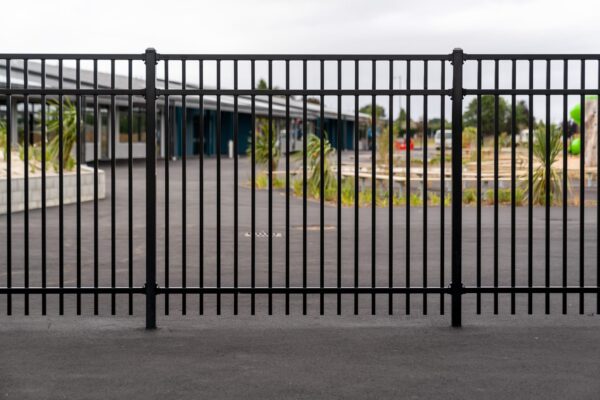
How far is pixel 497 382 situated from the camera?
5586 mm

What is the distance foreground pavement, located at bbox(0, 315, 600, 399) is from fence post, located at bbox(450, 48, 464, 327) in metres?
0.23

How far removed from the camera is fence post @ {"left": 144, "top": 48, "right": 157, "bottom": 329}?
23.1 feet

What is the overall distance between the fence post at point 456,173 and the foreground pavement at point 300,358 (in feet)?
0.76

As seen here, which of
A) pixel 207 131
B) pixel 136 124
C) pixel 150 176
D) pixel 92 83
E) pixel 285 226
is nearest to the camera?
pixel 150 176

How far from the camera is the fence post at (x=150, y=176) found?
7.05 metres

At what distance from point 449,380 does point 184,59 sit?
9.82 ft

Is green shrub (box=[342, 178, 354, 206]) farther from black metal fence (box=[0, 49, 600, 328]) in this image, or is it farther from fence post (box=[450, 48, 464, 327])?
fence post (box=[450, 48, 464, 327])

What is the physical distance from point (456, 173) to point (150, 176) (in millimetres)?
2167

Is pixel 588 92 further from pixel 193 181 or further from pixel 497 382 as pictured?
pixel 193 181

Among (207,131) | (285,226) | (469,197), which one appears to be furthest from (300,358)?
(207,131)

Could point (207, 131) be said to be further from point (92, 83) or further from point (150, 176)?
point (150, 176)

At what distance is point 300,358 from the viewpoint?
20.3 ft

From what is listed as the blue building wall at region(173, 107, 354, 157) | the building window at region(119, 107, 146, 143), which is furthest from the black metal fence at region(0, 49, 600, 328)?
the blue building wall at region(173, 107, 354, 157)

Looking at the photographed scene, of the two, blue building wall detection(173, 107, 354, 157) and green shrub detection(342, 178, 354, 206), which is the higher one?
blue building wall detection(173, 107, 354, 157)
